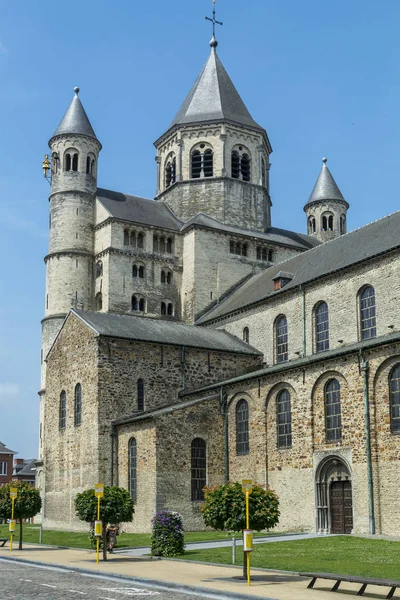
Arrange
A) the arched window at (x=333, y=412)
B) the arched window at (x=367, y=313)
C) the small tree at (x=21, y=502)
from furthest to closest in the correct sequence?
the arched window at (x=367, y=313) → the arched window at (x=333, y=412) → the small tree at (x=21, y=502)

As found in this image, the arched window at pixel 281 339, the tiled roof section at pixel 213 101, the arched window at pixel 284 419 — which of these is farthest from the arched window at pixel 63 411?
the tiled roof section at pixel 213 101

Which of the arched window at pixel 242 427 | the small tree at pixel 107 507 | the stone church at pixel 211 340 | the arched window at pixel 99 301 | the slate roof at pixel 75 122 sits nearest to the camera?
the small tree at pixel 107 507

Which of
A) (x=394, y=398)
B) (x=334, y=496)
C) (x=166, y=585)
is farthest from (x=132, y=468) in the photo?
(x=166, y=585)

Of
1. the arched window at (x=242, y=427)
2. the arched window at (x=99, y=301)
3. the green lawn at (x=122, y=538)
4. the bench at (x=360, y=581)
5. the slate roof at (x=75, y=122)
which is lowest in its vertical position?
the green lawn at (x=122, y=538)

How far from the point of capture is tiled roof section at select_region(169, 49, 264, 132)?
5947 cm

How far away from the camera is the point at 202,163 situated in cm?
5859

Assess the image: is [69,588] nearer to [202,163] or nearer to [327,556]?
[327,556]

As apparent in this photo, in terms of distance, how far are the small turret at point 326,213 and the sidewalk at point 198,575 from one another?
171 ft

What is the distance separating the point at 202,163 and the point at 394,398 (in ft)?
107

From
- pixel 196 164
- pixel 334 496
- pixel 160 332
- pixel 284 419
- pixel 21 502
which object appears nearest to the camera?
pixel 21 502

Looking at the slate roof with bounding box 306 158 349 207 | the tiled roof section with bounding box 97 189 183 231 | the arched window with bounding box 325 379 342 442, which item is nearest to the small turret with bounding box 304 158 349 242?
the slate roof with bounding box 306 158 349 207

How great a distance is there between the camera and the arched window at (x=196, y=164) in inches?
2315

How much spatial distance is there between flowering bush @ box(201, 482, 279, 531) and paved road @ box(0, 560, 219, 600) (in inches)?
132

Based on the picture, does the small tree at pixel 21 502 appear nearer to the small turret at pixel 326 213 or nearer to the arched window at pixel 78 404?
the arched window at pixel 78 404
